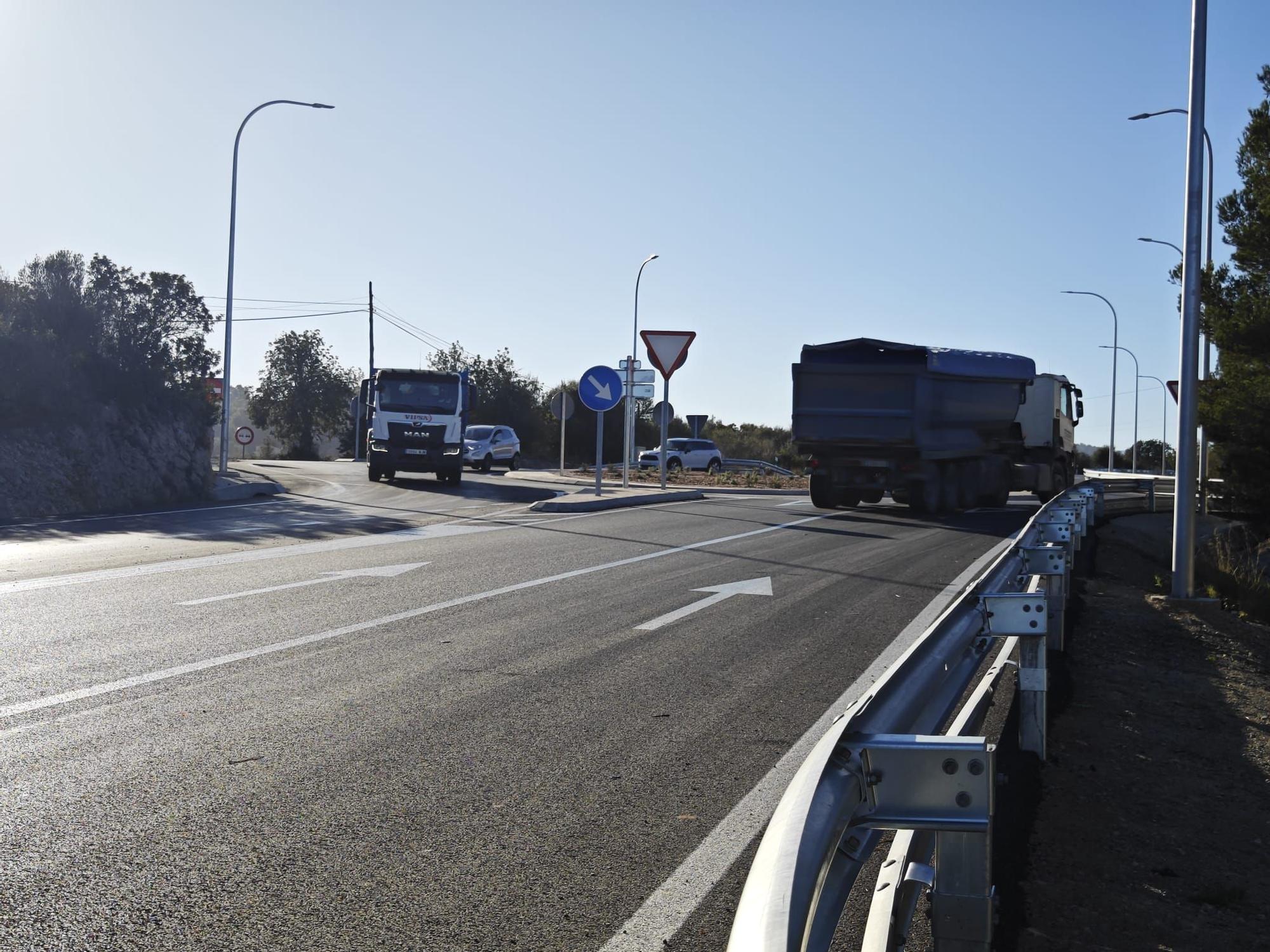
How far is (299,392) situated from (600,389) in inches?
2906

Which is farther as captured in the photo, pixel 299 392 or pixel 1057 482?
pixel 299 392

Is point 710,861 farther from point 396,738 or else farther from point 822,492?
point 822,492

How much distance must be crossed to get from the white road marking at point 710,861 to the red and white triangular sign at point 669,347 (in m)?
20.0

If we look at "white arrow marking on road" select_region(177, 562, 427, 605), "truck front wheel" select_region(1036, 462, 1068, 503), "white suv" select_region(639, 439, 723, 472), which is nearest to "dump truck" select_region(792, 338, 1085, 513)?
"truck front wheel" select_region(1036, 462, 1068, 503)

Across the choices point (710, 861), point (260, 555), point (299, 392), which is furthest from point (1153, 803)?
point (299, 392)

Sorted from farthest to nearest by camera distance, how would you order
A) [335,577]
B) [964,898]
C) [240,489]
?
[240,489]
[335,577]
[964,898]

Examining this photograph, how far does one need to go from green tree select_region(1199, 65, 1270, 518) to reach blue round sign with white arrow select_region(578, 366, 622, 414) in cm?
1086

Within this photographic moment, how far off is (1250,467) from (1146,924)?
781 inches

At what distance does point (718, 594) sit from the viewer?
10.4 meters

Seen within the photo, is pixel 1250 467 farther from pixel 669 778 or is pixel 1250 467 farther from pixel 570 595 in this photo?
pixel 669 778

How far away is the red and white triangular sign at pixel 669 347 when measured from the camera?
85.2 feet

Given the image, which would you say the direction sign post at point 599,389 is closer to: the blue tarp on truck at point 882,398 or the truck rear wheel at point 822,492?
the blue tarp on truck at point 882,398

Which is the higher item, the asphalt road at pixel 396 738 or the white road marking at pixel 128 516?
the white road marking at pixel 128 516

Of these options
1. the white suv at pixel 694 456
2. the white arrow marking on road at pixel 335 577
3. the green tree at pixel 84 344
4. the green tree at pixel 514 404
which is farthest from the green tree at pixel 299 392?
the white arrow marking on road at pixel 335 577
